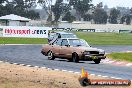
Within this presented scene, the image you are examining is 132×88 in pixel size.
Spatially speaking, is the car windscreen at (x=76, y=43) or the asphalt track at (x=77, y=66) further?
the car windscreen at (x=76, y=43)

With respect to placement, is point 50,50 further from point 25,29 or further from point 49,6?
point 49,6

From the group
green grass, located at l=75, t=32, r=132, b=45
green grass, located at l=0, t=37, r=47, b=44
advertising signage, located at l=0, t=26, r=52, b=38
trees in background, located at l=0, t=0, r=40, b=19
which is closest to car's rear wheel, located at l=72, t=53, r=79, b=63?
green grass, located at l=0, t=37, r=47, b=44

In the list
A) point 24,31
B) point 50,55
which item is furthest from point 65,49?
point 24,31

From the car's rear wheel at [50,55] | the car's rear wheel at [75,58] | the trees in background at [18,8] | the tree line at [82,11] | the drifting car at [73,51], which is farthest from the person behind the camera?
the tree line at [82,11]

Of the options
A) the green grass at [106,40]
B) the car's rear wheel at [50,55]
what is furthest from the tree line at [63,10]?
the car's rear wheel at [50,55]

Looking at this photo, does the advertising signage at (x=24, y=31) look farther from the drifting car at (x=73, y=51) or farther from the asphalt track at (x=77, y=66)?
the drifting car at (x=73, y=51)

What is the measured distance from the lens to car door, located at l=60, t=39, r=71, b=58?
81.5 ft

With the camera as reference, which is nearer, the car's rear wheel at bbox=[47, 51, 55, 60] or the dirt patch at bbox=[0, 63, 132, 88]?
the dirt patch at bbox=[0, 63, 132, 88]

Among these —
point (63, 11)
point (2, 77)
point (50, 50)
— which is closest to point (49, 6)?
point (63, 11)

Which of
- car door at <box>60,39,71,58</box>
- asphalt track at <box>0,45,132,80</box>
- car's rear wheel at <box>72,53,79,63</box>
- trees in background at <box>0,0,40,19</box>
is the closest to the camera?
asphalt track at <box>0,45,132,80</box>

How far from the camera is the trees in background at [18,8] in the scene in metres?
130

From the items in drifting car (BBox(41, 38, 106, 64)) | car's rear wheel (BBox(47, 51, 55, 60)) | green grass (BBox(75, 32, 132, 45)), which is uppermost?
drifting car (BBox(41, 38, 106, 64))

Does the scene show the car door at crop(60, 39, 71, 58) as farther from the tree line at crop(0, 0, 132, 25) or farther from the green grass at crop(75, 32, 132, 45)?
the tree line at crop(0, 0, 132, 25)

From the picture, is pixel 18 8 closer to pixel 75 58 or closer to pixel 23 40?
pixel 23 40
